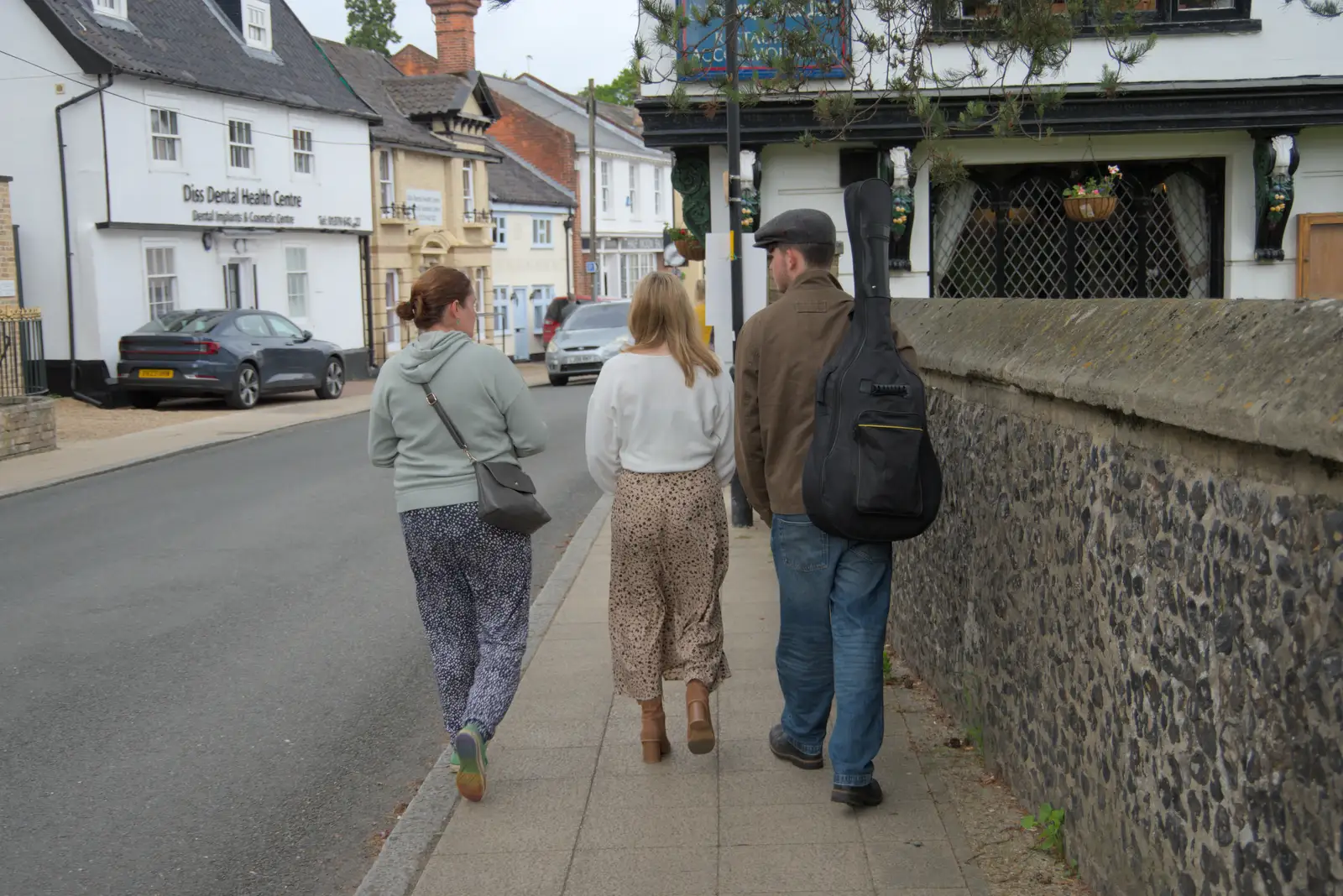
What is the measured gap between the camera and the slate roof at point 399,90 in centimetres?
4062

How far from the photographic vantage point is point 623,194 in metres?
59.3

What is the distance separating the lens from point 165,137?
89.7 ft

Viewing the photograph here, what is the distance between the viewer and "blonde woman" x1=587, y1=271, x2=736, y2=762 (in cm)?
526

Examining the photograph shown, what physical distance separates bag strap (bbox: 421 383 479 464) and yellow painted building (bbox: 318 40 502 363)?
1295 inches

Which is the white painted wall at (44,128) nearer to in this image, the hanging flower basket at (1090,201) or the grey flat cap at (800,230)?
the hanging flower basket at (1090,201)

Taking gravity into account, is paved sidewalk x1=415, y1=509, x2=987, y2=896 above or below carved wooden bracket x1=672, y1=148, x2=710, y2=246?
below

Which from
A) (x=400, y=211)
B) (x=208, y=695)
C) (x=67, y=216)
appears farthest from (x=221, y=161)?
(x=208, y=695)

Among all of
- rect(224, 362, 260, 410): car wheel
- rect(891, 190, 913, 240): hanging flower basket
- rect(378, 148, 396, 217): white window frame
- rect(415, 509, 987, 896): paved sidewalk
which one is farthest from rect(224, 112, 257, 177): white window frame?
rect(415, 509, 987, 896): paved sidewalk

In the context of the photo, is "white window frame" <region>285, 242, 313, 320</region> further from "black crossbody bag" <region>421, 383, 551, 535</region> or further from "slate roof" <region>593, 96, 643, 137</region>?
"slate roof" <region>593, 96, 643, 137</region>

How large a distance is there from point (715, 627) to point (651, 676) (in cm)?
31

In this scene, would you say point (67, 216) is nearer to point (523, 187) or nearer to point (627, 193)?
point (523, 187)

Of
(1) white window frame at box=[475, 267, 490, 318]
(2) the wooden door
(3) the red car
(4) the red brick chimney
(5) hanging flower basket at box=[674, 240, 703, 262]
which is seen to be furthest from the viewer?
(4) the red brick chimney

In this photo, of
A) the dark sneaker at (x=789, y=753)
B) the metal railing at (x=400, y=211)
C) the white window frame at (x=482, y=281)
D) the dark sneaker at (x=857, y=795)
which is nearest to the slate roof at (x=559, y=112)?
the white window frame at (x=482, y=281)

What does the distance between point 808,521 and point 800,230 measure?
1017 mm
